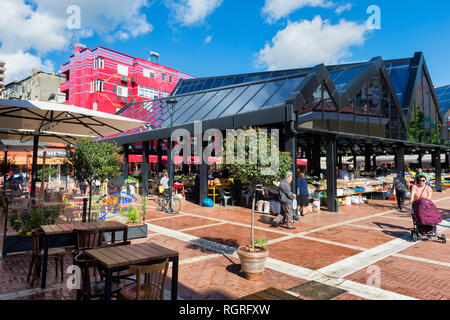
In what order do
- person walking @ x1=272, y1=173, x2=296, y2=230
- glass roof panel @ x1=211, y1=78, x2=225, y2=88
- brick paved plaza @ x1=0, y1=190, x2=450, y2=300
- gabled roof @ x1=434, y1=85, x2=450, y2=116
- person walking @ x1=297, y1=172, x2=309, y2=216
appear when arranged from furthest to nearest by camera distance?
glass roof panel @ x1=211, y1=78, x2=225, y2=88, gabled roof @ x1=434, y1=85, x2=450, y2=116, person walking @ x1=297, y1=172, x2=309, y2=216, person walking @ x1=272, y1=173, x2=296, y2=230, brick paved plaza @ x1=0, y1=190, x2=450, y2=300

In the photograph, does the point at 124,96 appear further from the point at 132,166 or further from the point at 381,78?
the point at 381,78

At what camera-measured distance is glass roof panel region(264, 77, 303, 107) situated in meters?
11.6

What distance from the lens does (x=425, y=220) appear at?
25.2 ft

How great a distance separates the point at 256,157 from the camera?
551 cm

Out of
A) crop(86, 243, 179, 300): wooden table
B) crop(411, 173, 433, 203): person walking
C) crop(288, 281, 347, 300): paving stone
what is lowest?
crop(288, 281, 347, 300): paving stone

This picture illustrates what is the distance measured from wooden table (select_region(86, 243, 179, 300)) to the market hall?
810 cm

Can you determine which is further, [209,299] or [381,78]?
[381,78]

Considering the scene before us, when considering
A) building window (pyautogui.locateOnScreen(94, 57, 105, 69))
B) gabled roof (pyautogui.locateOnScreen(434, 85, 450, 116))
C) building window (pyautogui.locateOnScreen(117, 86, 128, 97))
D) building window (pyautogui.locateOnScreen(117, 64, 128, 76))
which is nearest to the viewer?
gabled roof (pyautogui.locateOnScreen(434, 85, 450, 116))

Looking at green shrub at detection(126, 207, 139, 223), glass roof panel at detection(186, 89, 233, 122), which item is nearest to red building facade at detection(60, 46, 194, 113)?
glass roof panel at detection(186, 89, 233, 122)

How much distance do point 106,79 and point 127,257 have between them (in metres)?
39.0

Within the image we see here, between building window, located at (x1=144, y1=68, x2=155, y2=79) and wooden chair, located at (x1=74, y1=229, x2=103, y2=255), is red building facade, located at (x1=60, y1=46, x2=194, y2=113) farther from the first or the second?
wooden chair, located at (x1=74, y1=229, x2=103, y2=255)
